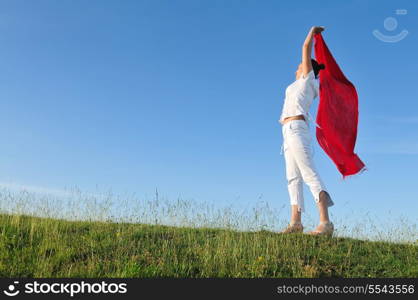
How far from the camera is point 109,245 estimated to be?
8047 millimetres

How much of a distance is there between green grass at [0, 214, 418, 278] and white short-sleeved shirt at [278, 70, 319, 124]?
2215mm

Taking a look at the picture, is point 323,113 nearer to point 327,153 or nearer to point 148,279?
point 327,153

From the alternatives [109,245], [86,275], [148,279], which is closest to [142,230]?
[109,245]

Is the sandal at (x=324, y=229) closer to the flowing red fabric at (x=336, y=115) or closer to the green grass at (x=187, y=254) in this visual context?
the green grass at (x=187, y=254)

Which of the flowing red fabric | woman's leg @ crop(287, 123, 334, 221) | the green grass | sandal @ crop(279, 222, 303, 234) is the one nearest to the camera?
the green grass

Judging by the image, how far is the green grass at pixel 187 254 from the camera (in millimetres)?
6934

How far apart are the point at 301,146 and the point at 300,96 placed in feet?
3.03

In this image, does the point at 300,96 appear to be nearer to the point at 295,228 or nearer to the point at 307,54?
the point at 307,54

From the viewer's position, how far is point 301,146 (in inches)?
337

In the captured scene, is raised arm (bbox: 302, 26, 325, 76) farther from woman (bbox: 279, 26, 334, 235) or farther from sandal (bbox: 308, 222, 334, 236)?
sandal (bbox: 308, 222, 334, 236)

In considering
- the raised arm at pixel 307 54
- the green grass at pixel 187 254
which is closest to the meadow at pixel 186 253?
→ the green grass at pixel 187 254

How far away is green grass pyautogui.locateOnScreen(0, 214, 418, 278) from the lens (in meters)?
6.93

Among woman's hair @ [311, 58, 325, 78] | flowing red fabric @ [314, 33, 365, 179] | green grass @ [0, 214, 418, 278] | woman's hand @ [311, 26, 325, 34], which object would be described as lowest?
green grass @ [0, 214, 418, 278]

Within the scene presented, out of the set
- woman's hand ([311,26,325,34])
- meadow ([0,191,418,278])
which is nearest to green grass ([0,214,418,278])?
meadow ([0,191,418,278])
